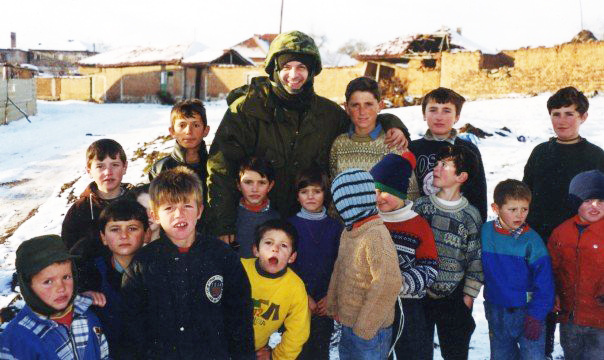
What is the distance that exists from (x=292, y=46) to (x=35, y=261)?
2.16 m

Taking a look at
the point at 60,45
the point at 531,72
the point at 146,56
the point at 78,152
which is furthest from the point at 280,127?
the point at 60,45

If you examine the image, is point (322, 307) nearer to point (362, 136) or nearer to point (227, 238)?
point (227, 238)

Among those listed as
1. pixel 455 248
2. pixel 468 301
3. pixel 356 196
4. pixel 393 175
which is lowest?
pixel 468 301

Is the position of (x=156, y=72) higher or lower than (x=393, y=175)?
higher

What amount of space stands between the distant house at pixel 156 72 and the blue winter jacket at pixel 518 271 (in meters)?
29.5

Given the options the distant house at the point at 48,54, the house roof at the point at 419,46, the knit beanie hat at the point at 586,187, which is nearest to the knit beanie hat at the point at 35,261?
the knit beanie hat at the point at 586,187

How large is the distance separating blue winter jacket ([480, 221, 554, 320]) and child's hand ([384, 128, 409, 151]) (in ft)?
2.74

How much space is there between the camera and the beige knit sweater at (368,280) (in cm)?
267

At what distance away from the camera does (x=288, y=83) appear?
3.50 metres

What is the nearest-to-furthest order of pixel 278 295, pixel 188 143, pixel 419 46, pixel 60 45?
pixel 278 295 < pixel 188 143 < pixel 419 46 < pixel 60 45

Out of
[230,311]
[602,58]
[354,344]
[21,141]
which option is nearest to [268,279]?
[230,311]

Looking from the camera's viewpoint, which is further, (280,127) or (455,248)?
(280,127)

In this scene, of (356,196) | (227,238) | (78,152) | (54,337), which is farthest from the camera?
(78,152)

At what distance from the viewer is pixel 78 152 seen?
12.9 metres
